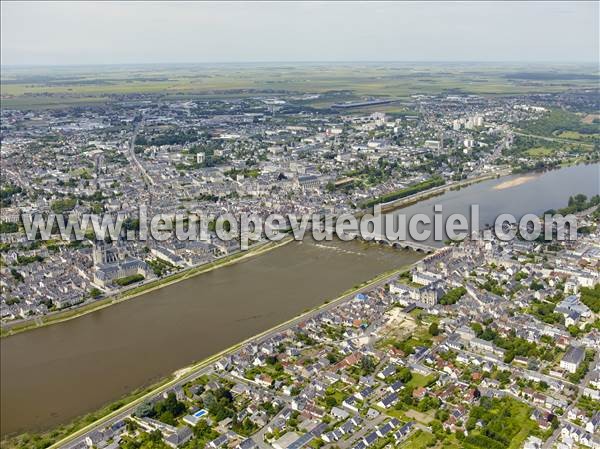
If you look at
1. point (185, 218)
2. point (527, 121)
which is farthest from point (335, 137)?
point (185, 218)

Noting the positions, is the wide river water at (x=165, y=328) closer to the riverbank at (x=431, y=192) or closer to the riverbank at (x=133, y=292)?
the riverbank at (x=133, y=292)

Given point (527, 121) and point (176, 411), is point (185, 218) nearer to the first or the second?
point (176, 411)

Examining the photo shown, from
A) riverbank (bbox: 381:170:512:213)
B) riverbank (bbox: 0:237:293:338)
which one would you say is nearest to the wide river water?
riverbank (bbox: 0:237:293:338)

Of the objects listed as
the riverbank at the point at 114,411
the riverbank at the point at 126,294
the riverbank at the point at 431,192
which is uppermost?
the riverbank at the point at 431,192

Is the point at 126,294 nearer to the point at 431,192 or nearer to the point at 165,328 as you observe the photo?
the point at 165,328

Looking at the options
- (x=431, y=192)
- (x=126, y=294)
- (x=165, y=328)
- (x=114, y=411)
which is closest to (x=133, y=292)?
(x=126, y=294)

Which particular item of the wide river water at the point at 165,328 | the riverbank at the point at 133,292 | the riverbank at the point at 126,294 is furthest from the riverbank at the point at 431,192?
the riverbank at the point at 133,292

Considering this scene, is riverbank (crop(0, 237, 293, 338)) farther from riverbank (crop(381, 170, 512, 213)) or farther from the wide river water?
riverbank (crop(381, 170, 512, 213))
